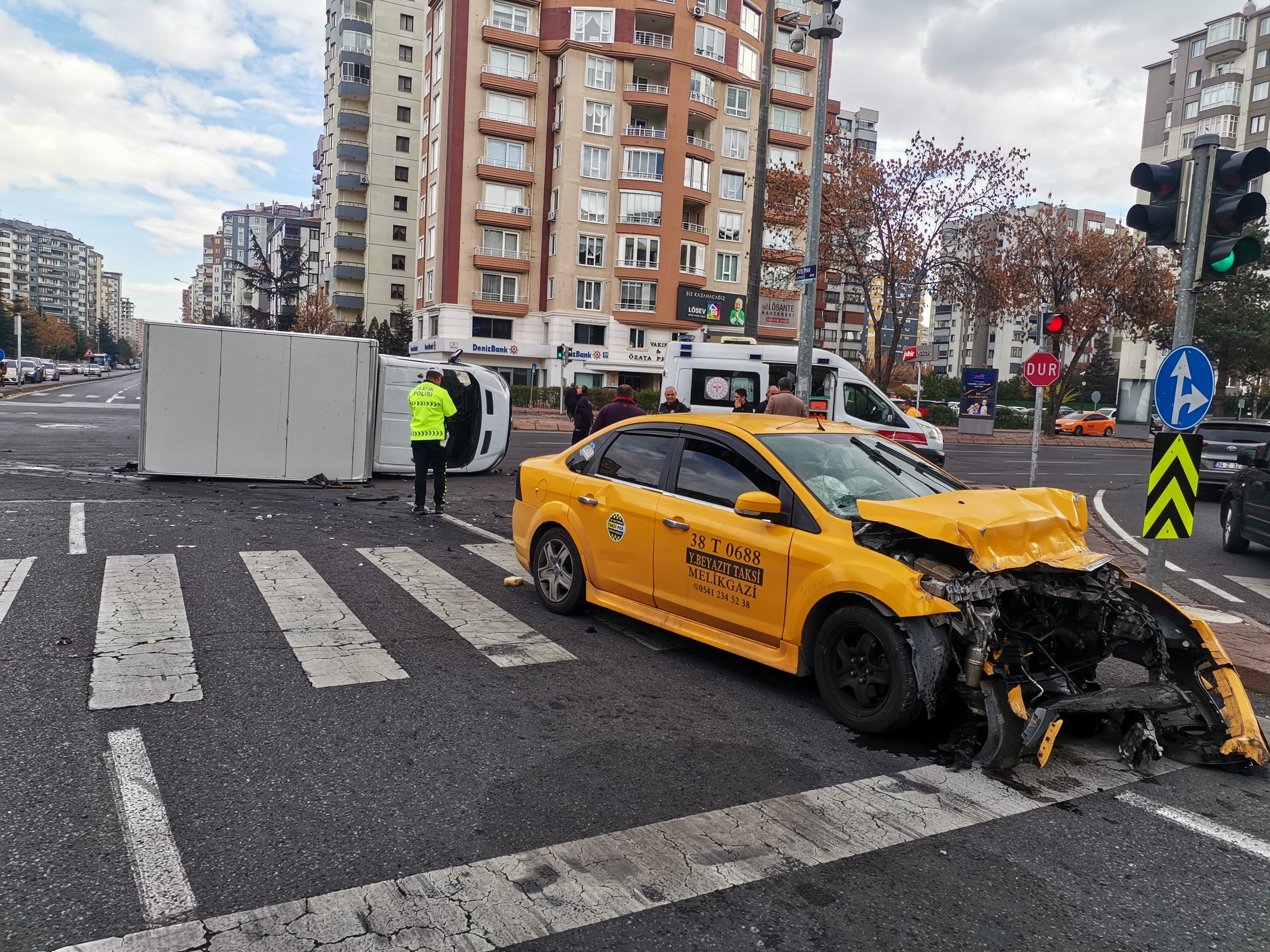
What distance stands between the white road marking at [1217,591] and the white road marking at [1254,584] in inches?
12.2

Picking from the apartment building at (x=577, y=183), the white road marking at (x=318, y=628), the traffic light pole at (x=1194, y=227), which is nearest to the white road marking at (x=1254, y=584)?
the traffic light pole at (x=1194, y=227)

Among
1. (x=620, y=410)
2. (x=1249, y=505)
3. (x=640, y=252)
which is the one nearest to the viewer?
(x=1249, y=505)

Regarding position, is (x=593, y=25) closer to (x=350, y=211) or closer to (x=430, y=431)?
(x=350, y=211)

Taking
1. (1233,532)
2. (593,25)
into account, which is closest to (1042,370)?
(1233,532)

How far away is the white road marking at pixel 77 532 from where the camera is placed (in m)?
8.11

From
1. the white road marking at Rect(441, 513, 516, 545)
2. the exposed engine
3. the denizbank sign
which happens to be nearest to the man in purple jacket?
the white road marking at Rect(441, 513, 516, 545)

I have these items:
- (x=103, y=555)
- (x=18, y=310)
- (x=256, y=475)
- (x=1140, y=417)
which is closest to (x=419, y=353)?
(x=1140, y=417)

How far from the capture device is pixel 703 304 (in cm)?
5162

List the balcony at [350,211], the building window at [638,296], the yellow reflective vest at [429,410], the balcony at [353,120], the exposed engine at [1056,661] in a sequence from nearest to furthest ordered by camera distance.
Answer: the exposed engine at [1056,661] < the yellow reflective vest at [429,410] < the building window at [638,296] < the balcony at [350,211] < the balcony at [353,120]

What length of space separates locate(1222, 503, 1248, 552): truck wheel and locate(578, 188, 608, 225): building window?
43981mm

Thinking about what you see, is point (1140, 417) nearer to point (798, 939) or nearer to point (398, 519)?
point (398, 519)

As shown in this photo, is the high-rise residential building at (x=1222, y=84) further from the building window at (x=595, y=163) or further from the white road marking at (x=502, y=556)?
the white road marking at (x=502, y=556)

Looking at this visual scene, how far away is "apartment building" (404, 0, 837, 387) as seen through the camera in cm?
5147

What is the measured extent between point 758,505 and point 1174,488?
3734 mm
